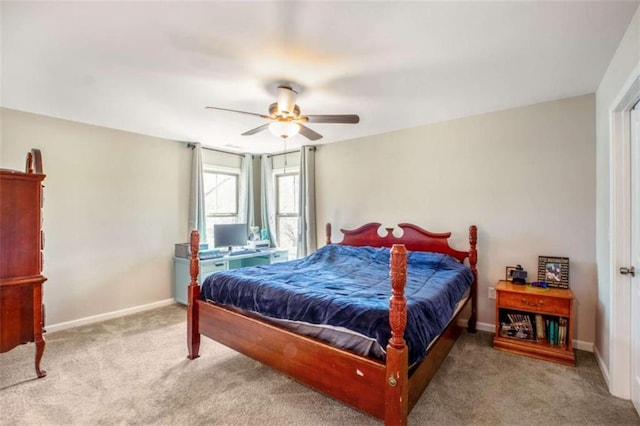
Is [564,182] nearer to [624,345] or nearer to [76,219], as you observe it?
[624,345]

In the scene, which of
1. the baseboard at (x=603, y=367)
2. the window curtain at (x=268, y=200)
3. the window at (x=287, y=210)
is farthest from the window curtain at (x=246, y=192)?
the baseboard at (x=603, y=367)

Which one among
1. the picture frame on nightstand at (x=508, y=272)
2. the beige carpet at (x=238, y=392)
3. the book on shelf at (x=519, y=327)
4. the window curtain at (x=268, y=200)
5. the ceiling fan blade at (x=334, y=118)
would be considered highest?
the ceiling fan blade at (x=334, y=118)

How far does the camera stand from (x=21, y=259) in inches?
94.2

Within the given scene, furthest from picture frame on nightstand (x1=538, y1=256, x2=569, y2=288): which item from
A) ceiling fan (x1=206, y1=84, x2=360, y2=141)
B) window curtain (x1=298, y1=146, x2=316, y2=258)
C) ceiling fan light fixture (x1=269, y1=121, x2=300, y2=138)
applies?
window curtain (x1=298, y1=146, x2=316, y2=258)

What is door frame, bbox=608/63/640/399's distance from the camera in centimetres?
214

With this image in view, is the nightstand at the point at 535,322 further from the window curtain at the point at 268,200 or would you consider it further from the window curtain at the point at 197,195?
the window curtain at the point at 197,195

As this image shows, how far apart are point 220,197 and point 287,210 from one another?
1221 millimetres

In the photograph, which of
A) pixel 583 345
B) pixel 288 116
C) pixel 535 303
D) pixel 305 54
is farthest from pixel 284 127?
pixel 583 345

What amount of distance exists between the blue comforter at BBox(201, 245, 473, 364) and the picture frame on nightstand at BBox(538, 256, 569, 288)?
2.18ft

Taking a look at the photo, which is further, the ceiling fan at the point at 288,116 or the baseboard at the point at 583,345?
the baseboard at the point at 583,345

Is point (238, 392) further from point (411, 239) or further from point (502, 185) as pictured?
point (502, 185)

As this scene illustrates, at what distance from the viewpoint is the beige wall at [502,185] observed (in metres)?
2.95

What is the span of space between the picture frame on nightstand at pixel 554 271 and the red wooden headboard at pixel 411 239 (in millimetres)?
613

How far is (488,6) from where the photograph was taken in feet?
5.49
